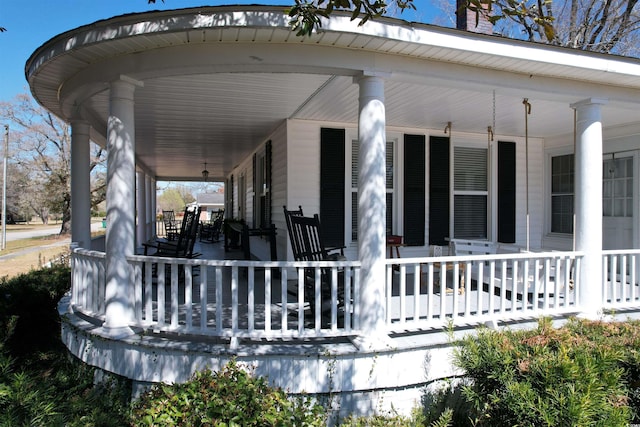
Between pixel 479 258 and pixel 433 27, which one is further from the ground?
pixel 433 27

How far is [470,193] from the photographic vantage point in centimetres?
724

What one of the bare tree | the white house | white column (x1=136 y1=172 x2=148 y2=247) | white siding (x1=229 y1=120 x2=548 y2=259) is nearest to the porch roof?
the white house

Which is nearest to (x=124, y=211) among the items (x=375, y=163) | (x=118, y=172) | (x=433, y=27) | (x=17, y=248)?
(x=118, y=172)

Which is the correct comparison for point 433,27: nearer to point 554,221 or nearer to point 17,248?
point 554,221

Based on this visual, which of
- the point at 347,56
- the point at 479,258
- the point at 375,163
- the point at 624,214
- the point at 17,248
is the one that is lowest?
the point at 17,248

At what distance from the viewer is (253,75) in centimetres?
419

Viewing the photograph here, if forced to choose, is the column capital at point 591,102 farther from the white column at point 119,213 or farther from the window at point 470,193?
the white column at point 119,213

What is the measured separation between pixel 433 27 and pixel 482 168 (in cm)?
445

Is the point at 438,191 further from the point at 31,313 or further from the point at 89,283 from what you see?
the point at 31,313

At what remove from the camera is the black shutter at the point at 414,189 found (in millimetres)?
6793

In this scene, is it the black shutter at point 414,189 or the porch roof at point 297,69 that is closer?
the porch roof at point 297,69

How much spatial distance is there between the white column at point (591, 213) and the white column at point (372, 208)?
2.43m

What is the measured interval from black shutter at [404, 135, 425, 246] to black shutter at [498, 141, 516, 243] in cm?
156

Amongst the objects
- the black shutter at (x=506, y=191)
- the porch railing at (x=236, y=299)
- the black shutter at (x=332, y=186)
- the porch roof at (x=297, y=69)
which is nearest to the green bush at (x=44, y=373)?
the porch railing at (x=236, y=299)
